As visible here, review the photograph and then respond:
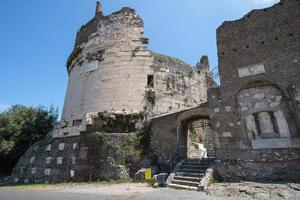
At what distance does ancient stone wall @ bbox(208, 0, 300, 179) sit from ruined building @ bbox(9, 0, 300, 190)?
33 millimetres

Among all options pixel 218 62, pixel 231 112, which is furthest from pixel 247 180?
pixel 218 62

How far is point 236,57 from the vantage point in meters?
8.53

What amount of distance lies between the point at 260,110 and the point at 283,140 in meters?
1.26

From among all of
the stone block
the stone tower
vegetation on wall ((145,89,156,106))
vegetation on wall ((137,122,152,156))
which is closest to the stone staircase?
the stone block

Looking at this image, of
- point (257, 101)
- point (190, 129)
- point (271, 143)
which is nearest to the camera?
point (271, 143)

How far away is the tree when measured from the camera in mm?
14094

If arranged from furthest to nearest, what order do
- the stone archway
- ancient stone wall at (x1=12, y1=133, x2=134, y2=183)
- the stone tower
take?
1. the stone tower
2. ancient stone wall at (x1=12, y1=133, x2=134, y2=183)
3. the stone archway

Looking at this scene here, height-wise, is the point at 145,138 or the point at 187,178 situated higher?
the point at 145,138

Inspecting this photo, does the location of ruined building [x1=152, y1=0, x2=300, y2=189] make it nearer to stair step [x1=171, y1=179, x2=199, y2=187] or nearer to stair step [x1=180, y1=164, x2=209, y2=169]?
stair step [x1=171, y1=179, x2=199, y2=187]

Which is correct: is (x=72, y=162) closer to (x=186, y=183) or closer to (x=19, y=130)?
(x=186, y=183)

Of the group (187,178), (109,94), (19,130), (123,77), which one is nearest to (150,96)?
(123,77)

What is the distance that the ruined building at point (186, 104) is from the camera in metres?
7.16

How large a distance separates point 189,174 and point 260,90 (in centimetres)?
421

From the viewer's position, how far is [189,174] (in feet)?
24.8
